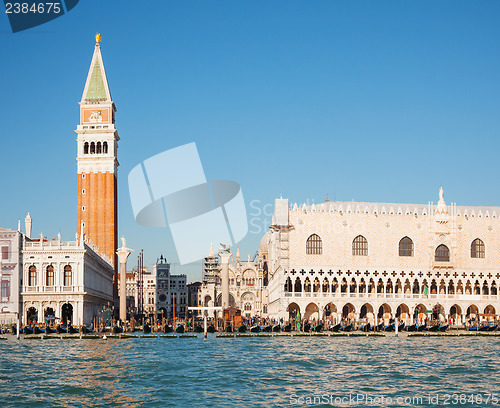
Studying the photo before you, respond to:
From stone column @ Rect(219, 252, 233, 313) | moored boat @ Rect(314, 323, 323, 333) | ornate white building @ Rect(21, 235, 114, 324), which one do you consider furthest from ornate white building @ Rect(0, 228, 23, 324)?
stone column @ Rect(219, 252, 233, 313)

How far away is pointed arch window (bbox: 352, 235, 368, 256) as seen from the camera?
211ft

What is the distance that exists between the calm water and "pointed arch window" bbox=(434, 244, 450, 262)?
1103 inches

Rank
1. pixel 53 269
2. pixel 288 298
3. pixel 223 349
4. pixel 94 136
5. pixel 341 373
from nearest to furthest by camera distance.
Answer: pixel 341 373 → pixel 223 349 → pixel 53 269 → pixel 288 298 → pixel 94 136

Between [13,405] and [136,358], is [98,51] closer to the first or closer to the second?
[136,358]

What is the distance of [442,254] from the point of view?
6506cm

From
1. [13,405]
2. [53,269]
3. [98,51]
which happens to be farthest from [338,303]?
[13,405]

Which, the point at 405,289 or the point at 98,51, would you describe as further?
the point at 98,51

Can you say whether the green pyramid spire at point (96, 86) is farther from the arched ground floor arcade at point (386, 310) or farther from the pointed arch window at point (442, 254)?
the pointed arch window at point (442, 254)

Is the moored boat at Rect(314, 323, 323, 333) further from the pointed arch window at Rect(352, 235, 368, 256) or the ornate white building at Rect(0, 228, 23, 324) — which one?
the ornate white building at Rect(0, 228, 23, 324)

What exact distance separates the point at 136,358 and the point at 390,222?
3856 centimetres

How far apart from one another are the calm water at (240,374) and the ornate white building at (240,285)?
7318cm

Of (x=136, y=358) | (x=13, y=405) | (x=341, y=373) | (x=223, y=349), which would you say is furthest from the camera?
(x=223, y=349)

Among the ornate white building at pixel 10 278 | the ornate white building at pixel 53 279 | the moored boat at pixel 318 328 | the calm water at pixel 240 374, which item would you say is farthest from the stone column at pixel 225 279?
the calm water at pixel 240 374

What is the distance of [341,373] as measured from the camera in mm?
25422
